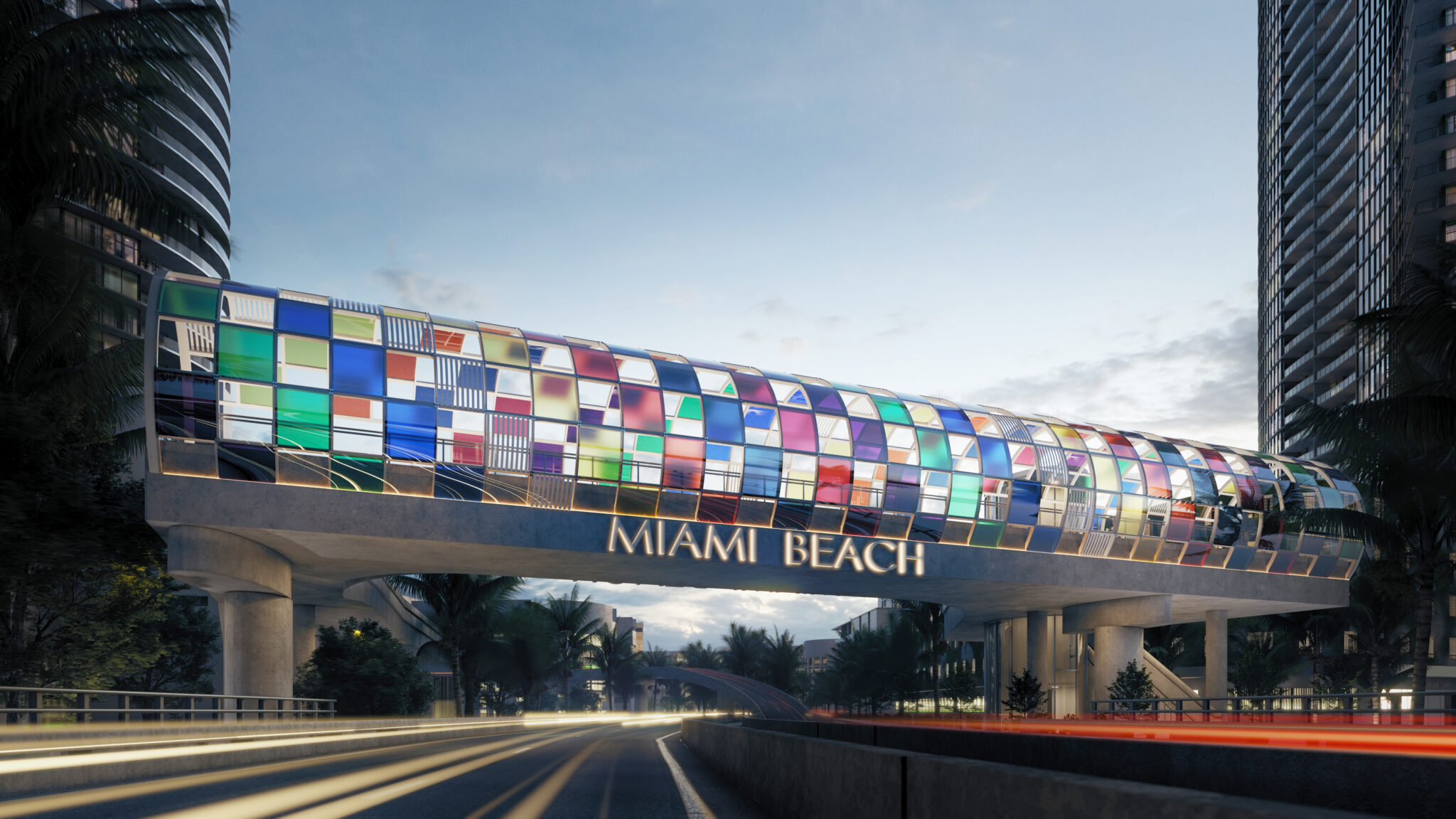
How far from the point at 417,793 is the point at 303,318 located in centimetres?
2514

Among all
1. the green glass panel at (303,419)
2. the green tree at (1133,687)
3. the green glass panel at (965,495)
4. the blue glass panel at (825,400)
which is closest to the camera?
the green glass panel at (303,419)

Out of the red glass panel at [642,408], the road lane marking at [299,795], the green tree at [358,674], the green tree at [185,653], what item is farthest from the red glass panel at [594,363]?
→ the road lane marking at [299,795]

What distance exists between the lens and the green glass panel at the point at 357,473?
32750 millimetres

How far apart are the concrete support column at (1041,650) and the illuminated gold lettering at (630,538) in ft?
75.8

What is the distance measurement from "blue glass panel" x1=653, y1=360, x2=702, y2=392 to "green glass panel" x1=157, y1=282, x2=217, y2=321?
13.9 m

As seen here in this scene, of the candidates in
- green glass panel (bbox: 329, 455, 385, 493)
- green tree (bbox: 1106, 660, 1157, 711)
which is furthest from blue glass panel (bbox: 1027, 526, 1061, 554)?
green glass panel (bbox: 329, 455, 385, 493)

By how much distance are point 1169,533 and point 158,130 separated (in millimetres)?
60356

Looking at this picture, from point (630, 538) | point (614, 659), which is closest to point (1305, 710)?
point (630, 538)

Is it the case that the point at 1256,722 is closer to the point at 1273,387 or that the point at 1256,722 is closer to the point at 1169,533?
the point at 1169,533

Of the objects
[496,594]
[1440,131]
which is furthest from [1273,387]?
[496,594]

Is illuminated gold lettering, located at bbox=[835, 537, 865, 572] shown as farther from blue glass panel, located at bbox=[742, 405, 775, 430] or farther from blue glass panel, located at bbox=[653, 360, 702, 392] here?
blue glass panel, located at bbox=[653, 360, 702, 392]

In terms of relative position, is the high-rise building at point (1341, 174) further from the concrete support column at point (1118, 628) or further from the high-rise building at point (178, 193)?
the high-rise building at point (178, 193)

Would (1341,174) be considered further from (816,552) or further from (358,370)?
(358,370)

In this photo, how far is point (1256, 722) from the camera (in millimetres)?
30703
